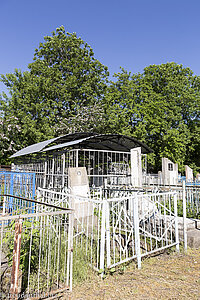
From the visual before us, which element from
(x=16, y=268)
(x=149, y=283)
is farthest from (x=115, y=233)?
(x=16, y=268)

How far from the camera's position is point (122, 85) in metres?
27.2

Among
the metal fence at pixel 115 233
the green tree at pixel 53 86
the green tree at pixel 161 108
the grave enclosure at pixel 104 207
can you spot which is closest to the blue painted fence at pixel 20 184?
the grave enclosure at pixel 104 207

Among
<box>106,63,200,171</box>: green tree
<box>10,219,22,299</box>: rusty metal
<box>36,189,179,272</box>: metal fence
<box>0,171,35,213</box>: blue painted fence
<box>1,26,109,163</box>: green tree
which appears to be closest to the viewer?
<box>10,219,22,299</box>: rusty metal

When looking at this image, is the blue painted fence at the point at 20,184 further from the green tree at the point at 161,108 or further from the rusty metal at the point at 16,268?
the green tree at the point at 161,108

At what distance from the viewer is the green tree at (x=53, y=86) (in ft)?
72.6

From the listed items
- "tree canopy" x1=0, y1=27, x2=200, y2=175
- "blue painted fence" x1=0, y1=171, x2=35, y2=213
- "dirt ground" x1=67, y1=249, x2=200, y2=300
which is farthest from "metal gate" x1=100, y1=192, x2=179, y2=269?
"tree canopy" x1=0, y1=27, x2=200, y2=175

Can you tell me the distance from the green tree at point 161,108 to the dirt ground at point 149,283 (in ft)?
63.2

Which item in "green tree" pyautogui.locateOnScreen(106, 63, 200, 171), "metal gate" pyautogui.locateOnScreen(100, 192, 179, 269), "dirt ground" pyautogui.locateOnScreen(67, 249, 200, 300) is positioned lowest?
"dirt ground" pyautogui.locateOnScreen(67, 249, 200, 300)

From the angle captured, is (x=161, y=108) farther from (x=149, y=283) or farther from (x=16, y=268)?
(x=16, y=268)

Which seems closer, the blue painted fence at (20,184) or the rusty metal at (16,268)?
the rusty metal at (16,268)

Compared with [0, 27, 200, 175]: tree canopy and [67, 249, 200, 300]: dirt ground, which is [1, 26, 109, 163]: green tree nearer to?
[0, 27, 200, 175]: tree canopy

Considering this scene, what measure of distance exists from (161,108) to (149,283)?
80.1 feet

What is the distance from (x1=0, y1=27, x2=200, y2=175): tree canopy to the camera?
2228 cm

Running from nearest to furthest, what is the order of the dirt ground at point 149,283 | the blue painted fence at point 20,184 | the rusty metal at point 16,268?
the rusty metal at point 16,268 → the dirt ground at point 149,283 → the blue painted fence at point 20,184
